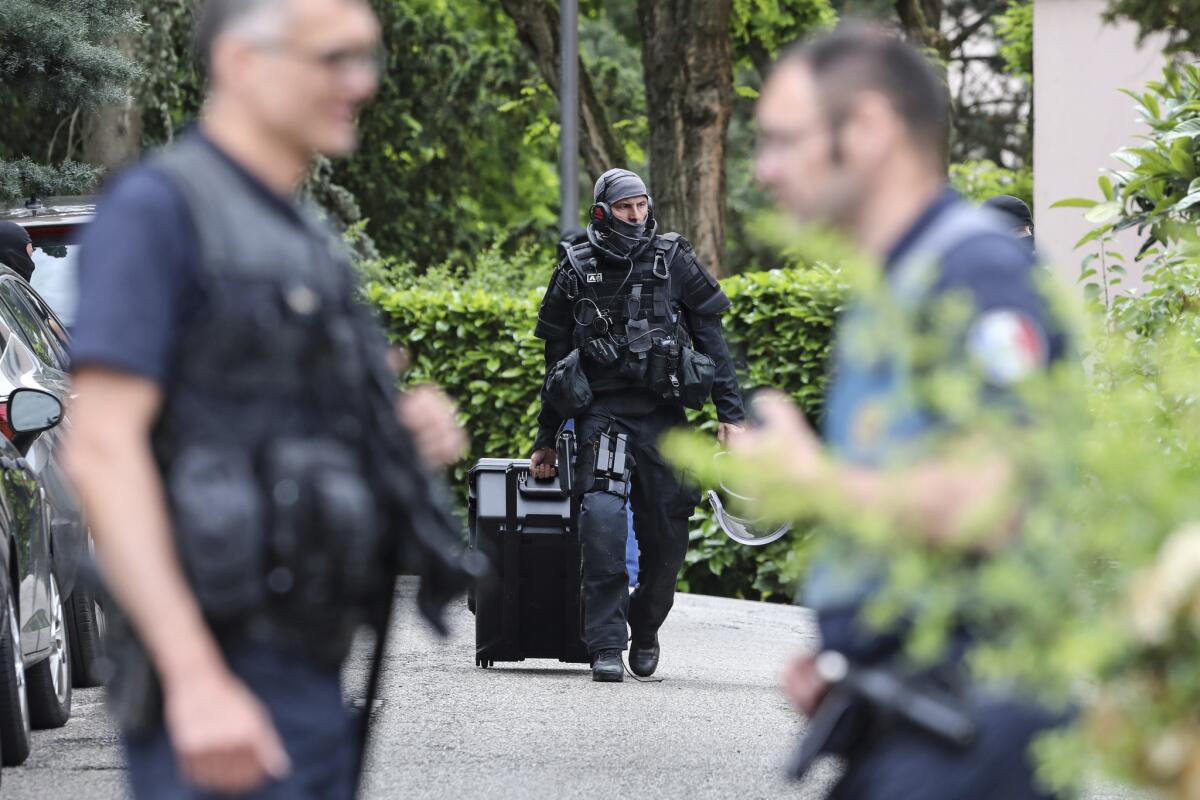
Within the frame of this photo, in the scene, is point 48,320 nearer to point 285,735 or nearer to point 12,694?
point 12,694

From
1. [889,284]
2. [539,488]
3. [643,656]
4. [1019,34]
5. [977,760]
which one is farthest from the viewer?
[1019,34]

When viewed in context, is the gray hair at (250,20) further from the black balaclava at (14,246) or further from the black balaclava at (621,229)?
the black balaclava at (14,246)

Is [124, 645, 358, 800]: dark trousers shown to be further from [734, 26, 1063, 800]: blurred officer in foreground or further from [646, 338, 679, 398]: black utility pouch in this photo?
[646, 338, 679, 398]: black utility pouch

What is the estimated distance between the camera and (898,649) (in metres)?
2.67

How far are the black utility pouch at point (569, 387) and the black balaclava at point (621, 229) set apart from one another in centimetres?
51

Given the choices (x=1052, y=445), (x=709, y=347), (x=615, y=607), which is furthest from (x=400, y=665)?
(x=1052, y=445)

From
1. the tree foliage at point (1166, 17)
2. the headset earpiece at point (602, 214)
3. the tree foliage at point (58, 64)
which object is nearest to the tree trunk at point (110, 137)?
the tree foliage at point (58, 64)

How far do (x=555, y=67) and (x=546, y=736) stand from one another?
12423 millimetres

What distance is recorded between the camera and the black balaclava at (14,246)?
1021 cm

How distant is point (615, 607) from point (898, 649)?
611 cm

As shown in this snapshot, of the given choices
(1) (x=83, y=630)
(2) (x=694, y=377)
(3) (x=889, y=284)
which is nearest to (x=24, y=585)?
(1) (x=83, y=630)

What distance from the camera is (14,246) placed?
10297 mm

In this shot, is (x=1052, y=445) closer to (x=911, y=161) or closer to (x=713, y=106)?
(x=911, y=161)

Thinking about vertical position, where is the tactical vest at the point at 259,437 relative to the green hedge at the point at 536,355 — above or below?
above
